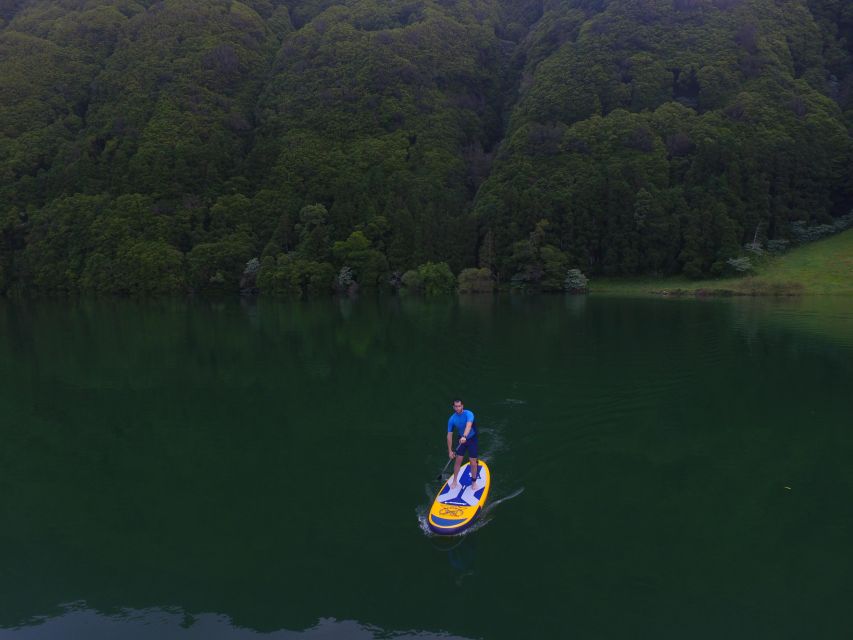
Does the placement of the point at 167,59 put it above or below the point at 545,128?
above

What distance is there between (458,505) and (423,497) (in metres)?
1.82

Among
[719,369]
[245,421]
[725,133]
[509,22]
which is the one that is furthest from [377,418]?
[509,22]

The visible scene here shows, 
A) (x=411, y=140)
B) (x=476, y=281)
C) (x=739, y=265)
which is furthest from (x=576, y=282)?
(x=411, y=140)

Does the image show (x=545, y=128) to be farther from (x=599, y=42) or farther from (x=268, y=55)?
(x=268, y=55)

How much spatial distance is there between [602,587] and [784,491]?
25.2ft

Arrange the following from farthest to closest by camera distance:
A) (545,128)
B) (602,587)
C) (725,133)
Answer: (545,128) → (725,133) → (602,587)

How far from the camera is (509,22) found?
171 meters

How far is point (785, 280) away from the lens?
7931 centimetres

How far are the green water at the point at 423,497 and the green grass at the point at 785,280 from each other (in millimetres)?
46326

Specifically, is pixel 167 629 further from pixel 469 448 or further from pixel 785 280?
pixel 785 280

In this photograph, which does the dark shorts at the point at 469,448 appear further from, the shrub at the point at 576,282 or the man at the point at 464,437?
the shrub at the point at 576,282

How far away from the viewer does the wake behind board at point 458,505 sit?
46.0 ft

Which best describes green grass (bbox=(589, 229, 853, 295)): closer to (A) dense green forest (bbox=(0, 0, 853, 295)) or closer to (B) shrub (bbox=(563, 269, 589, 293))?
(B) shrub (bbox=(563, 269, 589, 293))

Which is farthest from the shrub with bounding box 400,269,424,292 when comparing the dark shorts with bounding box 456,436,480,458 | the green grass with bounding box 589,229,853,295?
the dark shorts with bounding box 456,436,480,458
